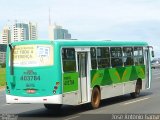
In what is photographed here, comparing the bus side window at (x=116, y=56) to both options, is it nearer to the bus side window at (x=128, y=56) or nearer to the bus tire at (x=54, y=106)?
the bus side window at (x=128, y=56)

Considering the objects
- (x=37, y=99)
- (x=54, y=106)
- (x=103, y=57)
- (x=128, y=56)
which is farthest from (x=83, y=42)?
(x=128, y=56)

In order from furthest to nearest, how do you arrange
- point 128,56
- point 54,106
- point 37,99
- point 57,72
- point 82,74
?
point 128,56, point 54,106, point 82,74, point 37,99, point 57,72

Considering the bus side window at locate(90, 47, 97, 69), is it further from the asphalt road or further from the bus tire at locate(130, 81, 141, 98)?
the bus tire at locate(130, 81, 141, 98)

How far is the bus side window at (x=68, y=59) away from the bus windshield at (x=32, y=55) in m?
0.52

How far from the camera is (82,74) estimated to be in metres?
18.0

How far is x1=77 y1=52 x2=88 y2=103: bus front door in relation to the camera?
17750 millimetres

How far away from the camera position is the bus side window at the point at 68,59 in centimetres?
1675

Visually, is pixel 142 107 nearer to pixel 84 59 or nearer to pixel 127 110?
pixel 127 110

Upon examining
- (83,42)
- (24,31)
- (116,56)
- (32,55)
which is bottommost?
(116,56)

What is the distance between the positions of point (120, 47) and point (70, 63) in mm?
4957

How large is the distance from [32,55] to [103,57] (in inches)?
154

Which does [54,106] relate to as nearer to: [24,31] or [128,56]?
[128,56]

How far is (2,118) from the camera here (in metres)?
15.4

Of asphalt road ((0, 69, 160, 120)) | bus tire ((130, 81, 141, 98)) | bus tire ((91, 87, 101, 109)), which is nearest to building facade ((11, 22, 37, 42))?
bus tire ((130, 81, 141, 98))
